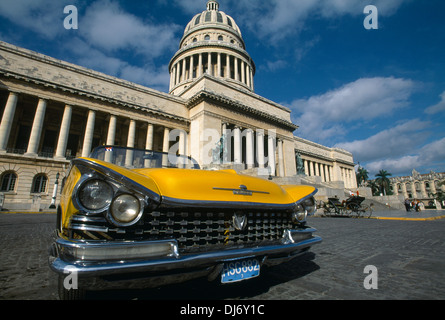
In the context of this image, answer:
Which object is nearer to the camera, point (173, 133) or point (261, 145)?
point (173, 133)

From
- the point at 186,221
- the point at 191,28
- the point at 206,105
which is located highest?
the point at 191,28

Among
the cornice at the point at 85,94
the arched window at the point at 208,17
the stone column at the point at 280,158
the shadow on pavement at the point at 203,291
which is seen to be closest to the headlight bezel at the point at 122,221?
the shadow on pavement at the point at 203,291

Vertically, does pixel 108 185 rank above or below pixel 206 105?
below

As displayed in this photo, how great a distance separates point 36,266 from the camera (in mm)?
2795

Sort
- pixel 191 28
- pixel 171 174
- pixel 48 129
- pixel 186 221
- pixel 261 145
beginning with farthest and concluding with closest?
pixel 191 28
pixel 261 145
pixel 48 129
pixel 171 174
pixel 186 221

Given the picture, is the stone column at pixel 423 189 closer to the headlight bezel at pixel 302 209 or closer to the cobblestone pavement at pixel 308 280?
the cobblestone pavement at pixel 308 280

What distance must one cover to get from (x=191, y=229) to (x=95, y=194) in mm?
709

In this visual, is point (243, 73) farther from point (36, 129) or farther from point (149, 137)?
point (36, 129)

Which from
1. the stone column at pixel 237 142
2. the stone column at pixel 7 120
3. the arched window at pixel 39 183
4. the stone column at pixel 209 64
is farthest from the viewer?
the stone column at pixel 209 64

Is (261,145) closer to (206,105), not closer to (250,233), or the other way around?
(206,105)

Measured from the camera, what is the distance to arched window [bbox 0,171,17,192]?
18047 millimetres

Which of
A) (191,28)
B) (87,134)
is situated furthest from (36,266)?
(191,28)

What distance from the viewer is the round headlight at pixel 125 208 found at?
55.1 inches

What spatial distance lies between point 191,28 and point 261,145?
35.0 metres
